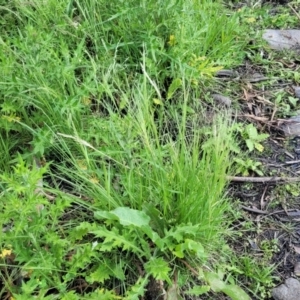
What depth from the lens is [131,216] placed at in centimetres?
176

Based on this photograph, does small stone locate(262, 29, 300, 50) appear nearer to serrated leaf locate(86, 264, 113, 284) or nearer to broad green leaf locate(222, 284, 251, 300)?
broad green leaf locate(222, 284, 251, 300)

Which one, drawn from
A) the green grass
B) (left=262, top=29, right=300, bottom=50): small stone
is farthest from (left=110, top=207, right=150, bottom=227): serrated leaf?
(left=262, top=29, right=300, bottom=50): small stone

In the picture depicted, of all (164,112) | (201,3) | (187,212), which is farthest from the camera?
(201,3)

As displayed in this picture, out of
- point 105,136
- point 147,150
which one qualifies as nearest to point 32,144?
point 105,136

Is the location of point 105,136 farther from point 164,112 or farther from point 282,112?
point 282,112

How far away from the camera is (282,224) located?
209cm

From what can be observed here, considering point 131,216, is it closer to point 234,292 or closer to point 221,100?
point 234,292

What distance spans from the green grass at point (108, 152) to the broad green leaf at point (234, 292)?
0.43ft

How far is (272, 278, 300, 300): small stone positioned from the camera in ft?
6.14

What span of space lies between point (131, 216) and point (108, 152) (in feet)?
0.92

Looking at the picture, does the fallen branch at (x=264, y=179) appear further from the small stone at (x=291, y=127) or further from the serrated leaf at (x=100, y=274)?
the serrated leaf at (x=100, y=274)

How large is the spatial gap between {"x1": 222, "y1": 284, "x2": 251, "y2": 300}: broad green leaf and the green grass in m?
0.13

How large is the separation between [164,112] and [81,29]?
1.95 ft

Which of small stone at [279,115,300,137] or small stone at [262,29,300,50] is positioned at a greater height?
small stone at [262,29,300,50]
